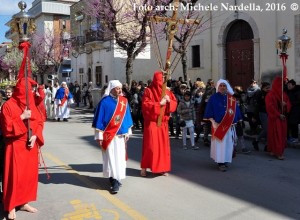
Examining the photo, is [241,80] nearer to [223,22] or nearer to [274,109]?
[223,22]

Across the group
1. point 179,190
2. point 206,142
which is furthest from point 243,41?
point 179,190

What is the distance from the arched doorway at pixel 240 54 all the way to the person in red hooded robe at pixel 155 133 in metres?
11.9

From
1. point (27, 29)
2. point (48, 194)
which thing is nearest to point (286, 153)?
point (48, 194)

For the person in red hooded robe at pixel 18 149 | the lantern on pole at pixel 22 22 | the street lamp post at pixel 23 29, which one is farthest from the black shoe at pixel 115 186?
the lantern on pole at pixel 22 22

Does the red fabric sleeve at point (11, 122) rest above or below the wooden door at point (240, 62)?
below

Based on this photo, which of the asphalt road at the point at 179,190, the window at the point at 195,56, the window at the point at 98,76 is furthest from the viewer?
the window at the point at 98,76

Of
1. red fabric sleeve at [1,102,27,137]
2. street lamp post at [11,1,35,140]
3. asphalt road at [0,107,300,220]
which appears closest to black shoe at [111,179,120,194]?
asphalt road at [0,107,300,220]

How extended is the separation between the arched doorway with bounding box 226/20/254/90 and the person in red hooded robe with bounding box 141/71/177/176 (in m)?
11.9

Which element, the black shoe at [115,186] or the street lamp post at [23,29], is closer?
the street lamp post at [23,29]

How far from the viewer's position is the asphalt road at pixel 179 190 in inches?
213

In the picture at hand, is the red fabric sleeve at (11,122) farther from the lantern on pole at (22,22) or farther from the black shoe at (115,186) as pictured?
the black shoe at (115,186)

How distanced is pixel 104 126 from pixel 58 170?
2.04 m

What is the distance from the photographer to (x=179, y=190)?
6500 millimetres

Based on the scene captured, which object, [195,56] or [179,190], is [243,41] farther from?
[179,190]
